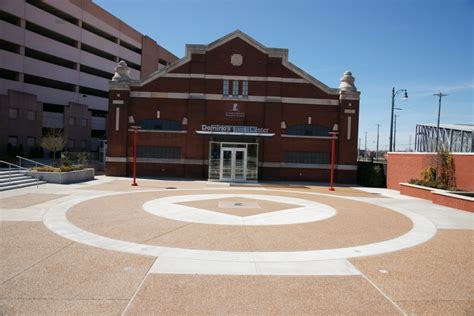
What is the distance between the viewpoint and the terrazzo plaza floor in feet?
17.6

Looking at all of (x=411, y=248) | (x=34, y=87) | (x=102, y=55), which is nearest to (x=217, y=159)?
(x=411, y=248)

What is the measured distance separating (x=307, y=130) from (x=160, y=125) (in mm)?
12466

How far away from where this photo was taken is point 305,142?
2844 centimetres

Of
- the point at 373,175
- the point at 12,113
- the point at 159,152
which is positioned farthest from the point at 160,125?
the point at 12,113

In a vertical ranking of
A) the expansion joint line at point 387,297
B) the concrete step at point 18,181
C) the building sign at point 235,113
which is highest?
the building sign at point 235,113

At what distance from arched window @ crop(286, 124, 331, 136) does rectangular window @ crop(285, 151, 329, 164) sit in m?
1.61

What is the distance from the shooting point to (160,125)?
93.7 ft

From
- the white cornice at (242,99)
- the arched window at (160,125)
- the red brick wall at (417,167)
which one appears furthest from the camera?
the arched window at (160,125)

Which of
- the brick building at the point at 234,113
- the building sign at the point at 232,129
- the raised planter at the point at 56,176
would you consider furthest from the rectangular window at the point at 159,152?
the raised planter at the point at 56,176

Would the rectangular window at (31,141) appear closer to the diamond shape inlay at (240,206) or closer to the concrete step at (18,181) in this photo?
the concrete step at (18,181)

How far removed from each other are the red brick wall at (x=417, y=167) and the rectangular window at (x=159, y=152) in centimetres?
1702

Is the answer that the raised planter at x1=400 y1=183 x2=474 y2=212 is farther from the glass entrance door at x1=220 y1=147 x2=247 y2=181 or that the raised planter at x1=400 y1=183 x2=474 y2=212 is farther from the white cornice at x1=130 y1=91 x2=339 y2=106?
the glass entrance door at x1=220 y1=147 x2=247 y2=181

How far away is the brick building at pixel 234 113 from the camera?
1113 inches

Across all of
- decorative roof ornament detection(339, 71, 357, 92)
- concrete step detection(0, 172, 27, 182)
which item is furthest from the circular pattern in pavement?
decorative roof ornament detection(339, 71, 357, 92)
